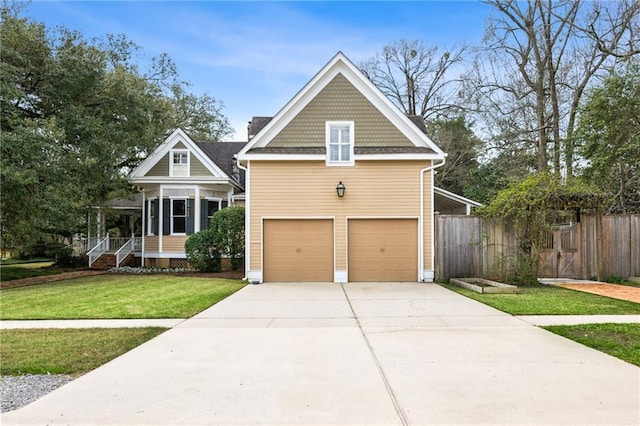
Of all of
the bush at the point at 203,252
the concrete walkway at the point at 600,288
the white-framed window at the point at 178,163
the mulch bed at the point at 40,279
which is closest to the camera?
the concrete walkway at the point at 600,288

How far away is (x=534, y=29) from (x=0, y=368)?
80.3 feet

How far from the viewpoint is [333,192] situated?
42.4ft

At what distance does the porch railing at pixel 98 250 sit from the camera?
19.4m

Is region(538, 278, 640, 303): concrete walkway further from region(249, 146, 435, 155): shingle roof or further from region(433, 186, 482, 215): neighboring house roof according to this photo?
region(249, 146, 435, 155): shingle roof

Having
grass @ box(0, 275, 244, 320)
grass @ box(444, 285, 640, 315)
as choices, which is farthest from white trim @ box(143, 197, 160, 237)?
grass @ box(444, 285, 640, 315)

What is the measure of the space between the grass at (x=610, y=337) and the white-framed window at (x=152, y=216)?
16469mm

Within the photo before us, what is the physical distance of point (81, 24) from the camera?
16250 mm

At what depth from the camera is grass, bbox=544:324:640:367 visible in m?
5.15

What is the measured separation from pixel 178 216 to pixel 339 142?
29.4 feet

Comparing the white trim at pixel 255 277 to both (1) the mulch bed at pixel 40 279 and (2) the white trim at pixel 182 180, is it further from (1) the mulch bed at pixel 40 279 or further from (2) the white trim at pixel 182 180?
(1) the mulch bed at pixel 40 279

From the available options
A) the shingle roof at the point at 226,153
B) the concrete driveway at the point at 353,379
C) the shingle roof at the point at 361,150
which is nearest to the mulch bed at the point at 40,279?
the shingle roof at the point at 226,153

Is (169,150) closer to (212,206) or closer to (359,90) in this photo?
(212,206)

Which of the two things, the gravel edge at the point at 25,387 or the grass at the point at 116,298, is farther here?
the grass at the point at 116,298

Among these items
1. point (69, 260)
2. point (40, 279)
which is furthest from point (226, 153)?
point (40, 279)
